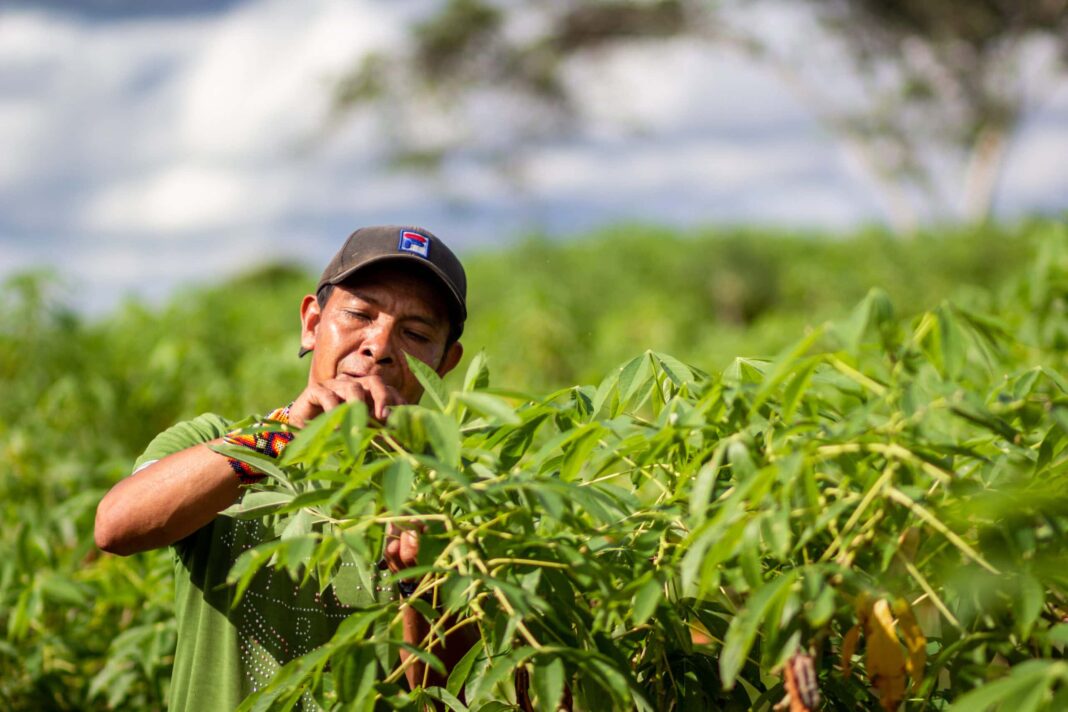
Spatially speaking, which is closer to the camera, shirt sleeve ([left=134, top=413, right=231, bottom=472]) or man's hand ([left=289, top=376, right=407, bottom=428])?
man's hand ([left=289, top=376, right=407, bottom=428])

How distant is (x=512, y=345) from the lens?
20.4 ft

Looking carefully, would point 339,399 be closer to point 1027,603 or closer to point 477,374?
point 477,374

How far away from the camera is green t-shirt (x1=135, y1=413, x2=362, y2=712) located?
6.09ft

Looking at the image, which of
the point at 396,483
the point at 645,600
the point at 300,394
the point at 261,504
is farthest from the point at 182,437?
the point at 645,600

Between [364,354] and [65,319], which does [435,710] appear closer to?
[364,354]

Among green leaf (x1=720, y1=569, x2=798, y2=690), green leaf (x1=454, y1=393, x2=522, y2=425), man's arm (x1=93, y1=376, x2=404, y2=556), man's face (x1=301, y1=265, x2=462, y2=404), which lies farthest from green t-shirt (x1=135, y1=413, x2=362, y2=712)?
green leaf (x1=720, y1=569, x2=798, y2=690)

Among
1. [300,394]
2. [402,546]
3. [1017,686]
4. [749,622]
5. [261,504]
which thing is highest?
[300,394]

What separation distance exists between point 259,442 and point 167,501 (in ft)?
0.68

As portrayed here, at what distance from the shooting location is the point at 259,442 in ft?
5.02

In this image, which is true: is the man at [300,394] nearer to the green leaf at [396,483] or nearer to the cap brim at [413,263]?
the cap brim at [413,263]

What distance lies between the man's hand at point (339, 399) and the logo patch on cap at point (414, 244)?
1.57ft

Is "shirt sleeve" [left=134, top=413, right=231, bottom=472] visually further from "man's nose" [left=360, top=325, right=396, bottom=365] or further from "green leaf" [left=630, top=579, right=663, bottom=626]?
"green leaf" [left=630, top=579, right=663, bottom=626]

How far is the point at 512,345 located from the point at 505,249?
5799 mm

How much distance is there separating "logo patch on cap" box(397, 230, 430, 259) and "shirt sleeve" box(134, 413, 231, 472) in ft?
1.42
